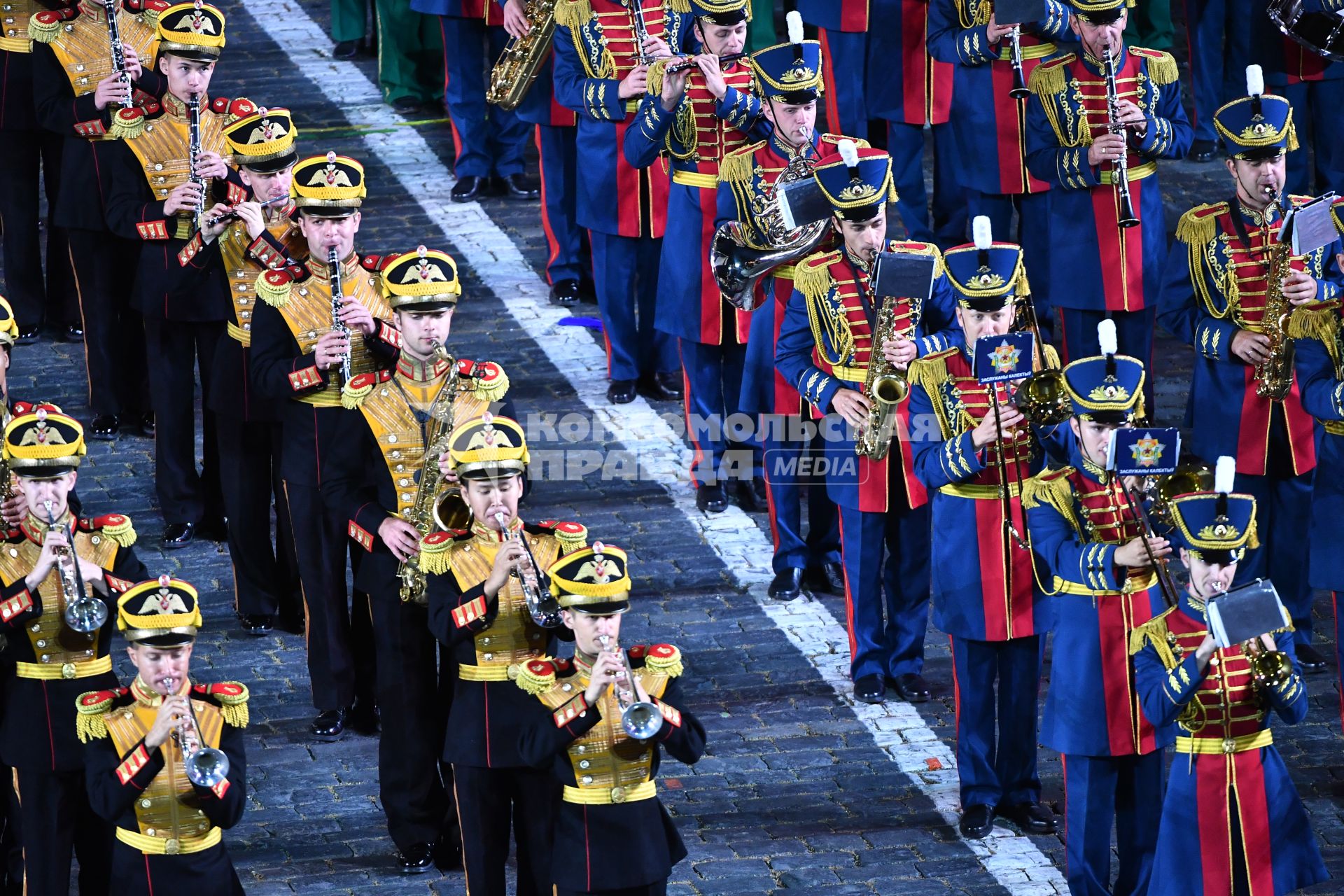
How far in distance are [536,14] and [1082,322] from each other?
3.39 meters

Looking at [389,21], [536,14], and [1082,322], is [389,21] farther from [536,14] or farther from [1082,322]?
[1082,322]

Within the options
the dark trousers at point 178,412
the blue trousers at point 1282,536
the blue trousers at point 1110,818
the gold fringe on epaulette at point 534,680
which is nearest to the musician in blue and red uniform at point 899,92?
the blue trousers at point 1282,536

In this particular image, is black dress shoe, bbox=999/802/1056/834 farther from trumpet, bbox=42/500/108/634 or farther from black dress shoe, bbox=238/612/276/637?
trumpet, bbox=42/500/108/634

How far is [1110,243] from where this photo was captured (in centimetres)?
1345

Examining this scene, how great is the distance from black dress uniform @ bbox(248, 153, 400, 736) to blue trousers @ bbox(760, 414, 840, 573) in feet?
6.82

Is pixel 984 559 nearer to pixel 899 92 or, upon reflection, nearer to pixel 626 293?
pixel 626 293

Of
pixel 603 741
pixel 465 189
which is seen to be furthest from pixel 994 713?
pixel 465 189

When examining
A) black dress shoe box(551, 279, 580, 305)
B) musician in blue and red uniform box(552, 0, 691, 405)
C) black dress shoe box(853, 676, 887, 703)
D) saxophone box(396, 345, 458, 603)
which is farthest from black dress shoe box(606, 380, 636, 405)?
saxophone box(396, 345, 458, 603)

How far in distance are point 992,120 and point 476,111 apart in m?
3.58

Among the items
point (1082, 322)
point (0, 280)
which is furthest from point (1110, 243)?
point (0, 280)

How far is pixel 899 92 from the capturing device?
1502cm

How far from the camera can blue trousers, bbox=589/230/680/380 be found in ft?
46.9

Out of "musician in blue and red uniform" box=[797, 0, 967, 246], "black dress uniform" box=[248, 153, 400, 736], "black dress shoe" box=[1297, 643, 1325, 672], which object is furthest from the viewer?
"musician in blue and red uniform" box=[797, 0, 967, 246]

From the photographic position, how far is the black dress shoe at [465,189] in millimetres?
16859
